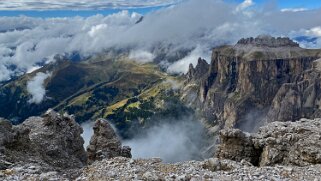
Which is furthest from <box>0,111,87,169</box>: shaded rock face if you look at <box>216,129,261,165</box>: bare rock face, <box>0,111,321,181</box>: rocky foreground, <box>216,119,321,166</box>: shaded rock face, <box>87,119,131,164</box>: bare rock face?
<box>216,119,321,166</box>: shaded rock face

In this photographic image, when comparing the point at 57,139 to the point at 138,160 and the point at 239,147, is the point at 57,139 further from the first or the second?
the point at 239,147

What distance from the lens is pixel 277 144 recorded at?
48781 mm

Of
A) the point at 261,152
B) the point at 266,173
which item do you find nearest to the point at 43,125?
the point at 261,152

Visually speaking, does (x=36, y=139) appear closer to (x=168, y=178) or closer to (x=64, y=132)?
(x=64, y=132)

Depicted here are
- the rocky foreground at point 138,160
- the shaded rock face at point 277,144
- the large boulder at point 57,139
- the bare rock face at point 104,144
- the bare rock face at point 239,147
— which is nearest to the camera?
the rocky foreground at point 138,160

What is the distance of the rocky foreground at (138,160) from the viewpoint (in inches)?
1390

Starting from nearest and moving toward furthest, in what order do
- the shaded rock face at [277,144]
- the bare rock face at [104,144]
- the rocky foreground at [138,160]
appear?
1. the rocky foreground at [138,160]
2. the shaded rock face at [277,144]
3. the bare rock face at [104,144]

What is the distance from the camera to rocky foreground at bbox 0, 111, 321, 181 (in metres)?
35.3

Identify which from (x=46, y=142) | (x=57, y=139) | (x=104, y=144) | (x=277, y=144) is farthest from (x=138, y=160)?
(x=104, y=144)

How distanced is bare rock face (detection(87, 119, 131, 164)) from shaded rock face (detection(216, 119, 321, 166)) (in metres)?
15.2

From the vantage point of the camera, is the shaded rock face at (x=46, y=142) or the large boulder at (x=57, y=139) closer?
the shaded rock face at (x=46, y=142)

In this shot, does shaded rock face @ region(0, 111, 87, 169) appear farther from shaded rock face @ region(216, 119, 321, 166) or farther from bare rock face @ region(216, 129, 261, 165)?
shaded rock face @ region(216, 119, 321, 166)

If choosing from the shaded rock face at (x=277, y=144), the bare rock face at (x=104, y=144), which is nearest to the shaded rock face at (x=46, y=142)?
the bare rock face at (x=104, y=144)

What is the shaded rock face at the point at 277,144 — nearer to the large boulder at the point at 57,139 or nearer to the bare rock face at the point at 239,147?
the bare rock face at the point at 239,147
